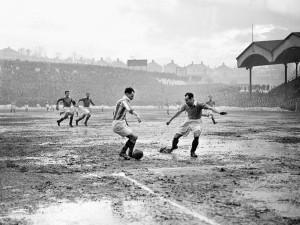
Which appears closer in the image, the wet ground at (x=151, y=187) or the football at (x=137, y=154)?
the wet ground at (x=151, y=187)

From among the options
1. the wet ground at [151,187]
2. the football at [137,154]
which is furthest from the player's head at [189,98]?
the football at [137,154]

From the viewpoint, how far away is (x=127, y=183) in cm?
683

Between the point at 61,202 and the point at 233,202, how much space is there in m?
2.46

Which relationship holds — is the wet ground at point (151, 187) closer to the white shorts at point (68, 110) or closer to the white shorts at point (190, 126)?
the white shorts at point (190, 126)

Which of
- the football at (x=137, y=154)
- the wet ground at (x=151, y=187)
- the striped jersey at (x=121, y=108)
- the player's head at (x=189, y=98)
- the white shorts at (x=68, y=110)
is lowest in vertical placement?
the wet ground at (x=151, y=187)

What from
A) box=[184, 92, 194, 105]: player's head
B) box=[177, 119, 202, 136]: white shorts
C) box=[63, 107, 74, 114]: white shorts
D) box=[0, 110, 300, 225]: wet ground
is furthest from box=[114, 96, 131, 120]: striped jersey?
box=[63, 107, 74, 114]: white shorts

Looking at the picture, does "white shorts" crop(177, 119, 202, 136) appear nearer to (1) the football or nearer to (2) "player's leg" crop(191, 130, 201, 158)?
(2) "player's leg" crop(191, 130, 201, 158)

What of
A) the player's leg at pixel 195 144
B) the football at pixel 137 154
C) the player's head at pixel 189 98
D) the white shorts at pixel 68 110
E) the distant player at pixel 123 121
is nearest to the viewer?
the football at pixel 137 154

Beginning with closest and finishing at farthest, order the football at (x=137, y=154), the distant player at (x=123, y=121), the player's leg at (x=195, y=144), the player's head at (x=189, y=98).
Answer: the football at (x=137, y=154), the distant player at (x=123, y=121), the player's leg at (x=195, y=144), the player's head at (x=189, y=98)

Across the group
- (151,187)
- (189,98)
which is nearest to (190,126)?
(189,98)

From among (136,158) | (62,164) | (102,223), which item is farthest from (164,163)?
(102,223)

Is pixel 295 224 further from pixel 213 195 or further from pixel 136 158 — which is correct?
pixel 136 158

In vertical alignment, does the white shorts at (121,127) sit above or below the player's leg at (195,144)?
above

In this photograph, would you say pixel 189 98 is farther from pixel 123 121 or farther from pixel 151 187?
pixel 151 187
